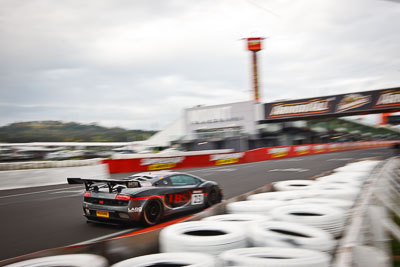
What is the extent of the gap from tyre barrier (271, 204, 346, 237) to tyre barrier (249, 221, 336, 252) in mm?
386

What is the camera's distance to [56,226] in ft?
23.4

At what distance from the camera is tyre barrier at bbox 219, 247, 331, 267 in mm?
2492

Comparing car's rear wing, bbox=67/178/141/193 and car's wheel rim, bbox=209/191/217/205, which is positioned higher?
car's rear wing, bbox=67/178/141/193

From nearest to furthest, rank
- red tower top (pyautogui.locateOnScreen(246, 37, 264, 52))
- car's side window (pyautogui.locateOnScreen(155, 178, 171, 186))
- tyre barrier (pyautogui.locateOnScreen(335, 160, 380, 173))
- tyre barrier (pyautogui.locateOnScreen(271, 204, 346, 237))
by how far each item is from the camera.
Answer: tyre barrier (pyautogui.locateOnScreen(271, 204, 346, 237)) < car's side window (pyautogui.locateOnScreen(155, 178, 171, 186)) < tyre barrier (pyautogui.locateOnScreen(335, 160, 380, 173)) < red tower top (pyautogui.locateOnScreen(246, 37, 264, 52))

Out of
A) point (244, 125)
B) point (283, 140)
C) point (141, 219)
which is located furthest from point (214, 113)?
point (141, 219)

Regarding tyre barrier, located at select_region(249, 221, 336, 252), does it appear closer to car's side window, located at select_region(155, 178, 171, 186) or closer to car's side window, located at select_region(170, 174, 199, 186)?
car's side window, located at select_region(155, 178, 171, 186)

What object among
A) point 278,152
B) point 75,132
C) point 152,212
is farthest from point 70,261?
point 75,132

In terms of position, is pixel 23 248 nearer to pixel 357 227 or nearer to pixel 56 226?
pixel 56 226

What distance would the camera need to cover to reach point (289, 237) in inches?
125

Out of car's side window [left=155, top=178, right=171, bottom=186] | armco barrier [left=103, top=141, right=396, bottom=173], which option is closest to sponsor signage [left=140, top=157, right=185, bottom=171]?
armco barrier [left=103, top=141, right=396, bottom=173]

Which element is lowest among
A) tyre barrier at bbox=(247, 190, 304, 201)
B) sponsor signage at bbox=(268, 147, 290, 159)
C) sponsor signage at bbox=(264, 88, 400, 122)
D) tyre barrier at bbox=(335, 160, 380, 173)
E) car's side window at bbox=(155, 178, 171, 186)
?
sponsor signage at bbox=(268, 147, 290, 159)

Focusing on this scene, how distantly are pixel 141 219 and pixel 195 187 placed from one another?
1.89m

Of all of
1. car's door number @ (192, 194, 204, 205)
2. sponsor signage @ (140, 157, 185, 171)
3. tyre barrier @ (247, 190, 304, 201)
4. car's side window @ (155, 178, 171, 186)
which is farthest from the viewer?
sponsor signage @ (140, 157, 185, 171)

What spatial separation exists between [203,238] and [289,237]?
81 centimetres
